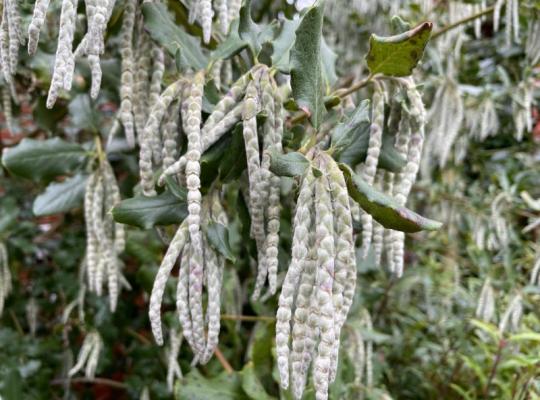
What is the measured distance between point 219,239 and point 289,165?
0.54ft

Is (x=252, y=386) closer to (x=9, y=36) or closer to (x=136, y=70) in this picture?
(x=136, y=70)

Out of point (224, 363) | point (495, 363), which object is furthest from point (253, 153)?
point (495, 363)

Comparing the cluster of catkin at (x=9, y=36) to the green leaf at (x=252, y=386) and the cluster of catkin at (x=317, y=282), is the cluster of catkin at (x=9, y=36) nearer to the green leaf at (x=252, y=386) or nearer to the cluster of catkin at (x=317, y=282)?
the cluster of catkin at (x=317, y=282)

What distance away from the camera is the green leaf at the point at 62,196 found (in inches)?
44.6

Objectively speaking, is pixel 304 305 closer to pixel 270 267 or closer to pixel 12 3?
pixel 270 267

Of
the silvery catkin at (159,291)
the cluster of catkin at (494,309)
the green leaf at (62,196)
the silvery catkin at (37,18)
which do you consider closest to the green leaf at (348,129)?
the silvery catkin at (159,291)

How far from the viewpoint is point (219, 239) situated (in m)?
0.73

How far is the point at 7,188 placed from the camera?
1759 millimetres

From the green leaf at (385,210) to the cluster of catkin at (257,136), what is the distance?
0.11m

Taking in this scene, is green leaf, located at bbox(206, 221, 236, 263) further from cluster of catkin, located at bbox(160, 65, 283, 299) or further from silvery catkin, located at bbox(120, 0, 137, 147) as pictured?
silvery catkin, located at bbox(120, 0, 137, 147)

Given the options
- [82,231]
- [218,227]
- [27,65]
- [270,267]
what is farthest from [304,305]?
[82,231]

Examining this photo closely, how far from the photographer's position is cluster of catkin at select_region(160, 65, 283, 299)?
68 centimetres

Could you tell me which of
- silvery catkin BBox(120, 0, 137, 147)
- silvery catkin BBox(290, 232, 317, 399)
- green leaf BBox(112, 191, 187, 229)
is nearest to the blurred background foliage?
green leaf BBox(112, 191, 187, 229)

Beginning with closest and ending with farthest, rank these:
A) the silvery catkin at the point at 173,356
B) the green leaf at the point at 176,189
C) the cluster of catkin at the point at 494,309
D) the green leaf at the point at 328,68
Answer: the green leaf at the point at 176,189
the green leaf at the point at 328,68
the silvery catkin at the point at 173,356
the cluster of catkin at the point at 494,309
